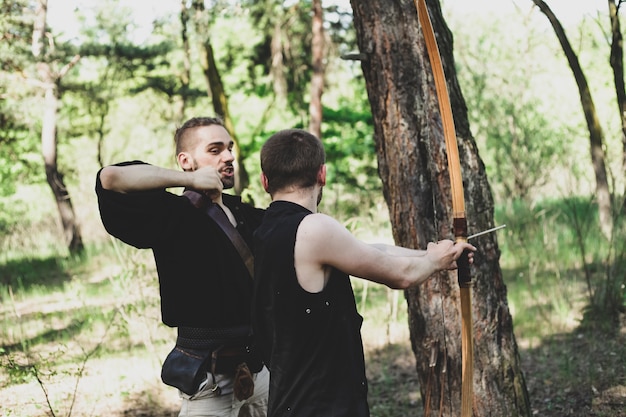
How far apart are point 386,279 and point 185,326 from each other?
930 millimetres

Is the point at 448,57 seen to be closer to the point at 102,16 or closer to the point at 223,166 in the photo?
the point at 223,166

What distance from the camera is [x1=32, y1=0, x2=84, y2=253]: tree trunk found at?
1483cm

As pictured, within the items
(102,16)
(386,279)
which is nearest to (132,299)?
(386,279)

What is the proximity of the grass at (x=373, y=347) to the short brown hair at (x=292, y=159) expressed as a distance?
2.09m

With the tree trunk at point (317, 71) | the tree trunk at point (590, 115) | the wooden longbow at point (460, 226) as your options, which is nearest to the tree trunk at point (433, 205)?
the wooden longbow at point (460, 226)

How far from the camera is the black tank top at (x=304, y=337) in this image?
207 cm

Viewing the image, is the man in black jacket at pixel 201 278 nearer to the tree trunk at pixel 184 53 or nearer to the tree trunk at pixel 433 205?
the tree trunk at pixel 433 205

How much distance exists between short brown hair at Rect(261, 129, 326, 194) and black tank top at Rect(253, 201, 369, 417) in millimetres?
94

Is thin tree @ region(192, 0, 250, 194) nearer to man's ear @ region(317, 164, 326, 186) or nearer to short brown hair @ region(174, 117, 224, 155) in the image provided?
short brown hair @ region(174, 117, 224, 155)

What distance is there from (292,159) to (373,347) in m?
4.77

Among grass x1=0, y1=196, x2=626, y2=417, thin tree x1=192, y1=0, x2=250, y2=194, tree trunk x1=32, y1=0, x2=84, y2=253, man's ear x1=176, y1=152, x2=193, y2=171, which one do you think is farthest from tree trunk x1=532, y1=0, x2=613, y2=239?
tree trunk x1=32, y1=0, x2=84, y2=253

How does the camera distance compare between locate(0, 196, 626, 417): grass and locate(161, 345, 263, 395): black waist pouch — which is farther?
locate(0, 196, 626, 417): grass

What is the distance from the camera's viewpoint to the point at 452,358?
3.51 metres

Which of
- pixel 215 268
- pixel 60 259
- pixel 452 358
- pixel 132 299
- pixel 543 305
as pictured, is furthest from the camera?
pixel 60 259
